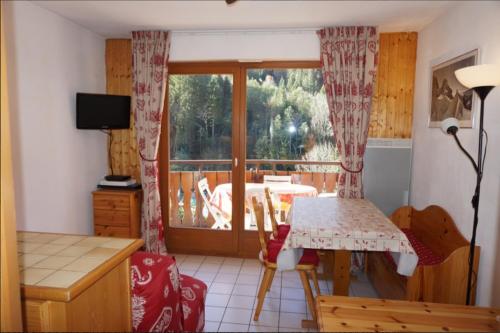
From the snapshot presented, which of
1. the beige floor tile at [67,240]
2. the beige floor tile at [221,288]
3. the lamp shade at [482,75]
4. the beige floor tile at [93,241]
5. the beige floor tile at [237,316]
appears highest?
the lamp shade at [482,75]

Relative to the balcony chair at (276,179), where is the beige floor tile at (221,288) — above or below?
below

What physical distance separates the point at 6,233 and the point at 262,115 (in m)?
3.27

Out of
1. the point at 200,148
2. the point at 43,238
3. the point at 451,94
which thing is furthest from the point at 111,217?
the point at 451,94

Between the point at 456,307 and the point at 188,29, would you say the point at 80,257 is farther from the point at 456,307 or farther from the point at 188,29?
the point at 188,29

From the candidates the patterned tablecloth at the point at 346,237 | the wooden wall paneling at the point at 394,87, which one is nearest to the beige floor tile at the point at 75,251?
the patterned tablecloth at the point at 346,237

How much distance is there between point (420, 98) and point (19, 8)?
3724 mm

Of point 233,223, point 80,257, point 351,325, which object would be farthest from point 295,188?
point 80,257

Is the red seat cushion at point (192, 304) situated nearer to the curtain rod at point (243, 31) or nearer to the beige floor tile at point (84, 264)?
the beige floor tile at point (84, 264)

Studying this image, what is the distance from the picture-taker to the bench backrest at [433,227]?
2.67 meters

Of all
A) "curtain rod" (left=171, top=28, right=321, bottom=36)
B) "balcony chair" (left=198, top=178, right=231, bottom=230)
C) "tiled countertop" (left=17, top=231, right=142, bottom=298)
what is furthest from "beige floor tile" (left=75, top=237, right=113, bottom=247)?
"curtain rod" (left=171, top=28, right=321, bottom=36)

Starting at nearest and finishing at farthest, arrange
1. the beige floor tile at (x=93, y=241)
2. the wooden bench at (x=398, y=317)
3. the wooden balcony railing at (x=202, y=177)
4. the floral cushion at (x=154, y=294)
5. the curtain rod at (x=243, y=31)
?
1. the beige floor tile at (x=93, y=241)
2. the floral cushion at (x=154, y=294)
3. the wooden bench at (x=398, y=317)
4. the curtain rod at (x=243, y=31)
5. the wooden balcony railing at (x=202, y=177)

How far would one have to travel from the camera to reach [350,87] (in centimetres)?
355

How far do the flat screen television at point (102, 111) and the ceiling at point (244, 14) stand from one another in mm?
743

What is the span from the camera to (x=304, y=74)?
3852mm
